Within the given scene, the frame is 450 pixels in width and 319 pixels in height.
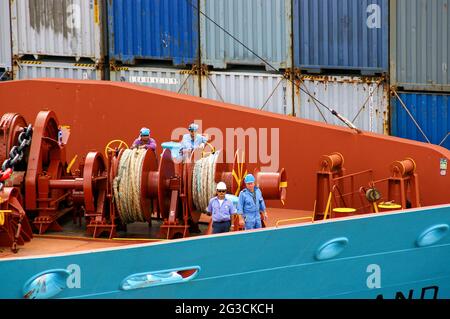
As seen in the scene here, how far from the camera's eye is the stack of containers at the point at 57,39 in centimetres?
1447

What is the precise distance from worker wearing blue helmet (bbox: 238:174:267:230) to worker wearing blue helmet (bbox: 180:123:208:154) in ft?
3.50

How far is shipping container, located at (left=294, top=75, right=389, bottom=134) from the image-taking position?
13.5 metres

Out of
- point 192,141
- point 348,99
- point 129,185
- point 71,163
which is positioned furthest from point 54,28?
point 129,185

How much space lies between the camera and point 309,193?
443 inches

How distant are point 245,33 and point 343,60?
1483mm

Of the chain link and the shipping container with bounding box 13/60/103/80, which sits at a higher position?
the shipping container with bounding box 13/60/103/80

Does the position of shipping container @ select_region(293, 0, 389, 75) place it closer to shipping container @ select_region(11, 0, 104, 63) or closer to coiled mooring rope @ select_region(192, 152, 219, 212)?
shipping container @ select_region(11, 0, 104, 63)

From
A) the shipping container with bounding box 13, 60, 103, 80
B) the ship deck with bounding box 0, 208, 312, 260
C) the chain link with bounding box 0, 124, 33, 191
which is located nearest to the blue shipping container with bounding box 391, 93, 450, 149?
A: the ship deck with bounding box 0, 208, 312, 260

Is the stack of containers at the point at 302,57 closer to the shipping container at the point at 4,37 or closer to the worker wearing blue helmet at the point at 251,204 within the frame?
the shipping container at the point at 4,37

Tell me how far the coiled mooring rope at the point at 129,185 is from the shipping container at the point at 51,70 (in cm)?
481

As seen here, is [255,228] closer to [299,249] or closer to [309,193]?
[299,249]

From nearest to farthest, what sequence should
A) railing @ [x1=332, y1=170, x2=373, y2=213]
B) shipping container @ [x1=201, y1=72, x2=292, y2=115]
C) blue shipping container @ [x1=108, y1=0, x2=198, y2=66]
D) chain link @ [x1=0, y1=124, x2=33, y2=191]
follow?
chain link @ [x1=0, y1=124, x2=33, y2=191], railing @ [x1=332, y1=170, x2=373, y2=213], shipping container @ [x1=201, y1=72, x2=292, y2=115], blue shipping container @ [x1=108, y1=0, x2=198, y2=66]

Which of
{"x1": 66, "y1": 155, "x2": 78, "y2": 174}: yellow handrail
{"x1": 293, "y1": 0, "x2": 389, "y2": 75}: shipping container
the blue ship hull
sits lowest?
the blue ship hull

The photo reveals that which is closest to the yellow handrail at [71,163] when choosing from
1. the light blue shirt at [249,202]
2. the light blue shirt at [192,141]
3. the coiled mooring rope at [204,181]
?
the light blue shirt at [192,141]
